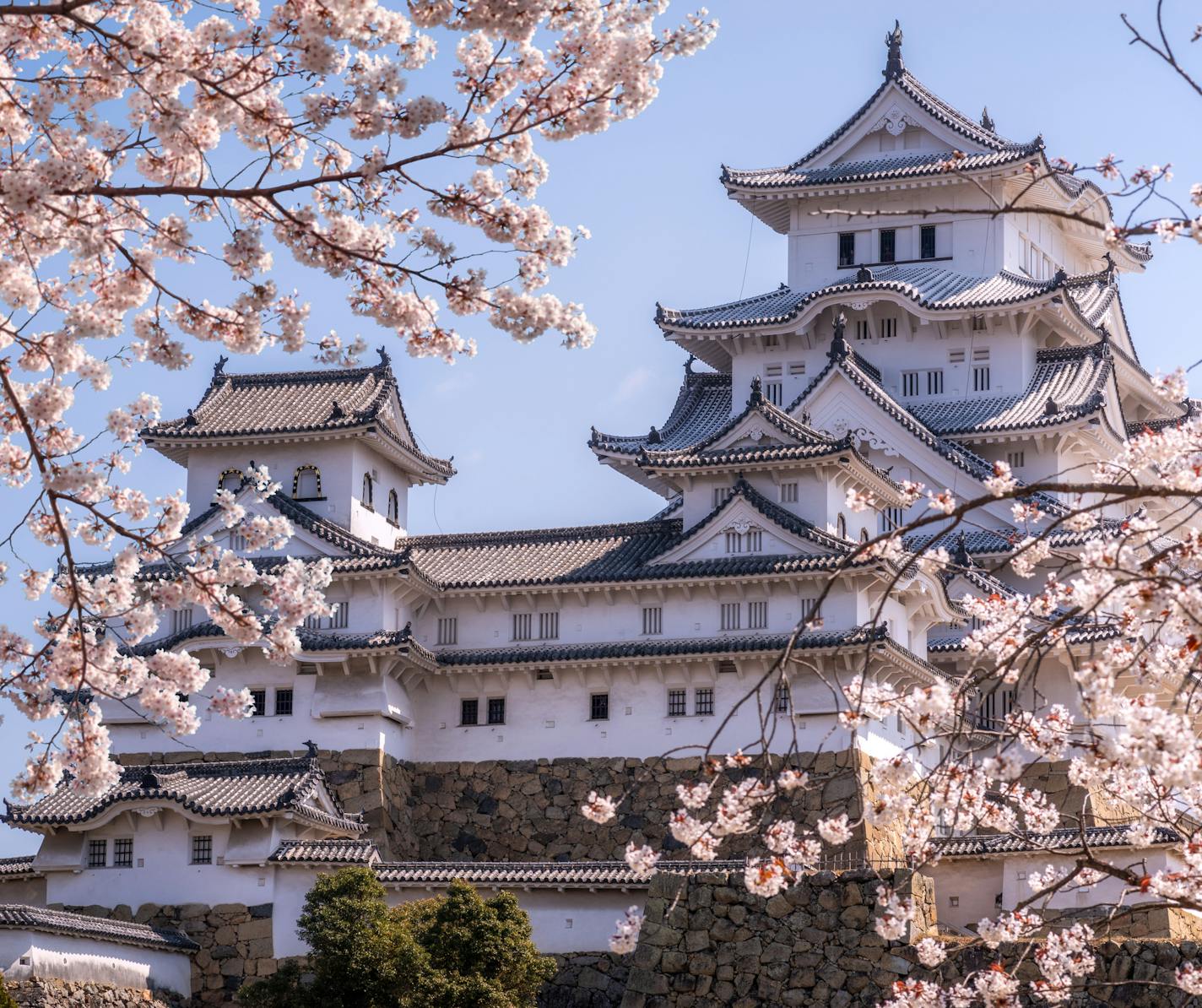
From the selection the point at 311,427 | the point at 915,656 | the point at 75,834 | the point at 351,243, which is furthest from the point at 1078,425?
the point at 351,243

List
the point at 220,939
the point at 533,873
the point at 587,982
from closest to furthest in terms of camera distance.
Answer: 1. the point at 587,982
2. the point at 220,939
3. the point at 533,873

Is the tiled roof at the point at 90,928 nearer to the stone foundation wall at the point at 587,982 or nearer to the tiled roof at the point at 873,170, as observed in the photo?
the stone foundation wall at the point at 587,982

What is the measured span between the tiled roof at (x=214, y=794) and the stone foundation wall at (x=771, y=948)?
6354mm

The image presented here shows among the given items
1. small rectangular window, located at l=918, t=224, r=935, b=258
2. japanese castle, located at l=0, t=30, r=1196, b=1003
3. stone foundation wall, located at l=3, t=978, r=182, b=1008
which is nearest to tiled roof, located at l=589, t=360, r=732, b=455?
japanese castle, located at l=0, t=30, r=1196, b=1003

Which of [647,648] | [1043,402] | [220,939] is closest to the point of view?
[220,939]

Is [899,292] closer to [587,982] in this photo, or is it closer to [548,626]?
[548,626]

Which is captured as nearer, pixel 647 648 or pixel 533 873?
pixel 533 873

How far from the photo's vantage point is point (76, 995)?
1099 inches

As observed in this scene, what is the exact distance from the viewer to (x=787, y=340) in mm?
47781

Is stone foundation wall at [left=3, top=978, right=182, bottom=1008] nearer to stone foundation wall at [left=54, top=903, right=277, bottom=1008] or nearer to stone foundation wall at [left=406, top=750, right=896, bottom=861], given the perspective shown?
stone foundation wall at [left=54, top=903, right=277, bottom=1008]

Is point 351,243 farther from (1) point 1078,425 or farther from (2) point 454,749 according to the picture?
(1) point 1078,425

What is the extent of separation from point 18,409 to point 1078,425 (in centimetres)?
3408

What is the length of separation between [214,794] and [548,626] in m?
7.97

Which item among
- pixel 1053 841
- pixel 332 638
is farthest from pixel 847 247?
pixel 1053 841
